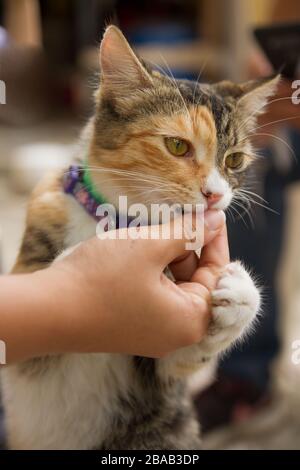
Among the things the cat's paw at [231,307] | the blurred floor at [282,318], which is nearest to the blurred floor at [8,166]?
the blurred floor at [282,318]

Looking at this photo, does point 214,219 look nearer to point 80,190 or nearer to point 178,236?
point 178,236

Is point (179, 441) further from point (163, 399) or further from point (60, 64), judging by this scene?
point (60, 64)

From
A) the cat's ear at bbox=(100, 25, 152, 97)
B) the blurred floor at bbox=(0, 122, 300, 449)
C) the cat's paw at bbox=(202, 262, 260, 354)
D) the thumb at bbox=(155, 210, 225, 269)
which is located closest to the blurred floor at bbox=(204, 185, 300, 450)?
the blurred floor at bbox=(0, 122, 300, 449)

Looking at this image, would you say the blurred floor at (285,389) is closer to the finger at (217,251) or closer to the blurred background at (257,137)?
the blurred background at (257,137)

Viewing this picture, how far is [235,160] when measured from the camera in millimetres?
653

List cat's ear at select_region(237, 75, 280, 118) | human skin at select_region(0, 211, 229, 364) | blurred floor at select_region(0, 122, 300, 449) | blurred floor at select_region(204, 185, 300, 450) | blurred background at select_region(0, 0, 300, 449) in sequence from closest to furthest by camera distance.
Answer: human skin at select_region(0, 211, 229, 364) < cat's ear at select_region(237, 75, 280, 118) < blurred background at select_region(0, 0, 300, 449) < blurred floor at select_region(0, 122, 300, 449) < blurred floor at select_region(204, 185, 300, 450)

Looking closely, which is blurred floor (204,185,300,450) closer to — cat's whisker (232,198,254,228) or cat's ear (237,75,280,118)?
cat's whisker (232,198,254,228)

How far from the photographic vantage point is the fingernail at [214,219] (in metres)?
0.59

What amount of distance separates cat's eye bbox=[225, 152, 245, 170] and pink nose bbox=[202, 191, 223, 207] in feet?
0.19

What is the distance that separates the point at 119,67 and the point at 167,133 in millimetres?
94

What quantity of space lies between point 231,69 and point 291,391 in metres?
0.84

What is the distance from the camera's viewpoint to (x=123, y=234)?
0.56 meters

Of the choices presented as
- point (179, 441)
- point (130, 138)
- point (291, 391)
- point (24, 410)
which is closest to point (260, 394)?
point (291, 391)

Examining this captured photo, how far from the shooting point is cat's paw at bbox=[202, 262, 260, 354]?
60 cm
